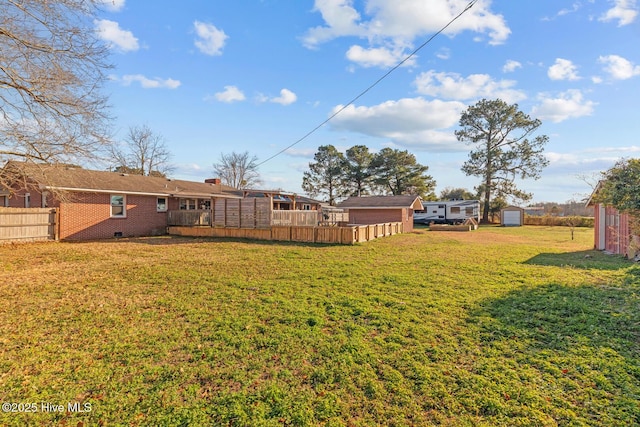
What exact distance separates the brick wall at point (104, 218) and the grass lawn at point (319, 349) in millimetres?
8876

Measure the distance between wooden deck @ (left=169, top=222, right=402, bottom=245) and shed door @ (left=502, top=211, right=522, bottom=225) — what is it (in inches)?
1053

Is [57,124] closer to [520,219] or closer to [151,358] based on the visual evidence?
[151,358]

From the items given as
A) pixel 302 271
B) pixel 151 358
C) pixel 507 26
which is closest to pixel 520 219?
pixel 507 26

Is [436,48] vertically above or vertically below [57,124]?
above

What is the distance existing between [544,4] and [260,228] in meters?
13.7

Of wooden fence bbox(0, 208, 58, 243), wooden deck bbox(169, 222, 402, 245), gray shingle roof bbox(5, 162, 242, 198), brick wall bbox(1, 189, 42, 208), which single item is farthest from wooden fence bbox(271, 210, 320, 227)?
brick wall bbox(1, 189, 42, 208)

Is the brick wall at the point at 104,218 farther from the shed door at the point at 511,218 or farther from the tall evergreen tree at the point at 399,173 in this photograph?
the shed door at the point at 511,218

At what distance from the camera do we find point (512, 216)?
120 ft

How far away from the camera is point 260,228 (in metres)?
16.2

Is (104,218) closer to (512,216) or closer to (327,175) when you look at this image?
(327,175)

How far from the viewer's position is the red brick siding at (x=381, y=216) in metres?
25.0

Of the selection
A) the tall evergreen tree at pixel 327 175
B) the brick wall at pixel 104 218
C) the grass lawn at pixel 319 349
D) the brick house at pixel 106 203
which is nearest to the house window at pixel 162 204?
the brick house at pixel 106 203

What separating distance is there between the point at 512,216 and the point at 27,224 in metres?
42.6

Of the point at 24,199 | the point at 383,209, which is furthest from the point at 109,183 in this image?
the point at 383,209
